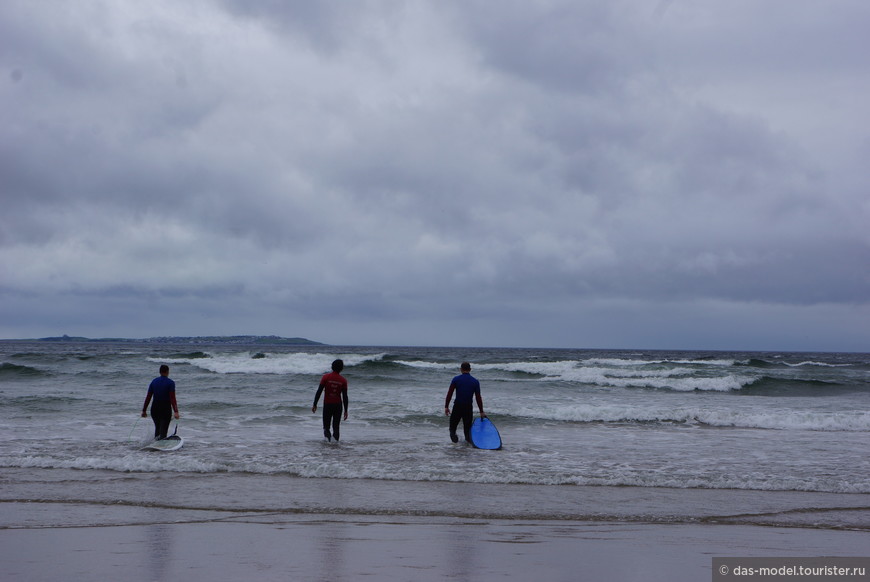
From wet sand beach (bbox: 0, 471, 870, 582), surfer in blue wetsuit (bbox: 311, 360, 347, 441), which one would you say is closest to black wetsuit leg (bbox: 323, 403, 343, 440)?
surfer in blue wetsuit (bbox: 311, 360, 347, 441)

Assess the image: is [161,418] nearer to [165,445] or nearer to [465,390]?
[165,445]

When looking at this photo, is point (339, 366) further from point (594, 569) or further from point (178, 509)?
point (594, 569)

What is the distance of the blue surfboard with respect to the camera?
13.0 meters

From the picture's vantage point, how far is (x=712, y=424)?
714 inches

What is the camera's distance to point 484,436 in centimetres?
1325

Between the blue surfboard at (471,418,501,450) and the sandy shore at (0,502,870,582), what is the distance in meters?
5.65

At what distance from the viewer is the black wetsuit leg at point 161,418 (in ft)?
41.3

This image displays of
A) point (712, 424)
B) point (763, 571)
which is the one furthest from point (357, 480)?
point (712, 424)

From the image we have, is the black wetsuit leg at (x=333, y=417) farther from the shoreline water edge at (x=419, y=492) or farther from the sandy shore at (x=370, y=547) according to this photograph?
the sandy shore at (x=370, y=547)

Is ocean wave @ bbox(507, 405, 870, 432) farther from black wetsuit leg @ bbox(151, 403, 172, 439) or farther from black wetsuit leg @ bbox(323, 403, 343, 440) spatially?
black wetsuit leg @ bbox(151, 403, 172, 439)

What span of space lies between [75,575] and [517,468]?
710 cm

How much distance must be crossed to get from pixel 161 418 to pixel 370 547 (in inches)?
321

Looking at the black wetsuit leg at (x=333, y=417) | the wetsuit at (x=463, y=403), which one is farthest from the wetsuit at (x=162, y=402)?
the wetsuit at (x=463, y=403)

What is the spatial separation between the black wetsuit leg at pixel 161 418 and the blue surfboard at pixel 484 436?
567cm
